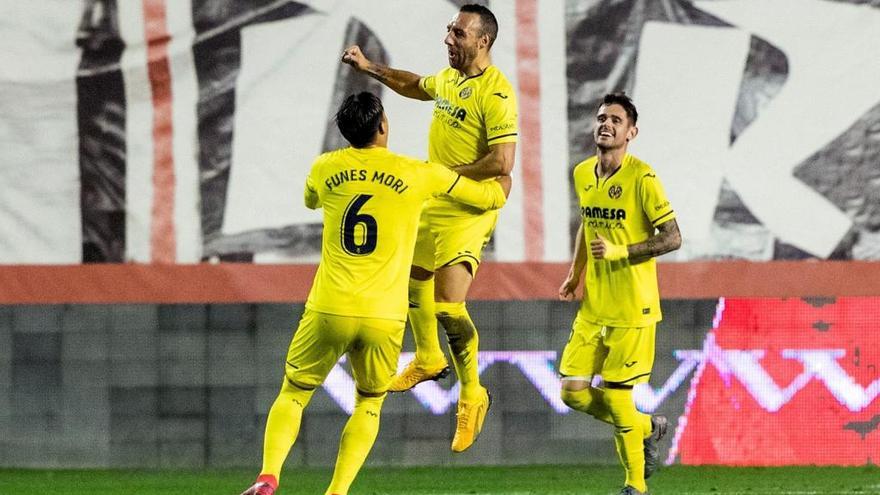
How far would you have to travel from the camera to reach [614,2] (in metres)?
10.8

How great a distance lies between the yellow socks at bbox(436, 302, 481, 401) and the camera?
801 centimetres

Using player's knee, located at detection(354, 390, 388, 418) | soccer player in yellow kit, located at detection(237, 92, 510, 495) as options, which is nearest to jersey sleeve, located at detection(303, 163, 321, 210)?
soccer player in yellow kit, located at detection(237, 92, 510, 495)

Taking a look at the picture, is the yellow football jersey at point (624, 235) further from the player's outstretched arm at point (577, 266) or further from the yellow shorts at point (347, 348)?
the yellow shorts at point (347, 348)

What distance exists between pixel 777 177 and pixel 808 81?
0.69 metres

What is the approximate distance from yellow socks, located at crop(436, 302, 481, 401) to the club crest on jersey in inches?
38.2

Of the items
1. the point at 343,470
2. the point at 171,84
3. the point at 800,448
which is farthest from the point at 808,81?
the point at 343,470

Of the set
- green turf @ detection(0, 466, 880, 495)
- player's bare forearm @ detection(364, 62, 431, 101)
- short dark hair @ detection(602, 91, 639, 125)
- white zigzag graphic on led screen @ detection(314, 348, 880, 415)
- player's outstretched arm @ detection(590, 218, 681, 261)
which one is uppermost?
player's bare forearm @ detection(364, 62, 431, 101)

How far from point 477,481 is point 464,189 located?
3.32 m

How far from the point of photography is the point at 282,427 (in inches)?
277

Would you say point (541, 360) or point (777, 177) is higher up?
point (777, 177)

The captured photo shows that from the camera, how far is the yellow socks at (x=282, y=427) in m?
6.93

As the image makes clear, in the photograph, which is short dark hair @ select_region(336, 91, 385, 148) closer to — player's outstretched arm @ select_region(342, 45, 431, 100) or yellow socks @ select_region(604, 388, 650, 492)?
player's outstretched arm @ select_region(342, 45, 431, 100)

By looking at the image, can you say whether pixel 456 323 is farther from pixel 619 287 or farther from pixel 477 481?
pixel 477 481

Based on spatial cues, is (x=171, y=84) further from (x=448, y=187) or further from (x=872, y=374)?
(x=872, y=374)
